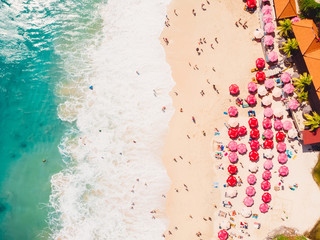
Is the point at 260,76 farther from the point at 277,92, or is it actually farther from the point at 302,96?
the point at 302,96

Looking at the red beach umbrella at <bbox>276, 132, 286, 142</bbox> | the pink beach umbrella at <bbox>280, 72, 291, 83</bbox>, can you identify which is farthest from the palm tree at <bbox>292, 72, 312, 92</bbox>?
the red beach umbrella at <bbox>276, 132, 286, 142</bbox>

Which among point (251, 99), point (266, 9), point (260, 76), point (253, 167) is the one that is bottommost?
point (253, 167)

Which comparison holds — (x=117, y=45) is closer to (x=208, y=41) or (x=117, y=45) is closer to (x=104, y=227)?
(x=208, y=41)

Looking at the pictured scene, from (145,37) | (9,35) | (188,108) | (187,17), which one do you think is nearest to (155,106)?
(188,108)

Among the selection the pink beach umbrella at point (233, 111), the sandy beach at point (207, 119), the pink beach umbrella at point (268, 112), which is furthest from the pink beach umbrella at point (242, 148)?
the pink beach umbrella at point (268, 112)

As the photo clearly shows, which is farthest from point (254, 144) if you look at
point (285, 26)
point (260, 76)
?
point (285, 26)

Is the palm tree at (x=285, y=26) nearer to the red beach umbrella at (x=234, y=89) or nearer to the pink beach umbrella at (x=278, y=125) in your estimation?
the red beach umbrella at (x=234, y=89)

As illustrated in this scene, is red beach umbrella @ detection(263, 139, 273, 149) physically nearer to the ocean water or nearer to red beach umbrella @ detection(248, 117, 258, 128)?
red beach umbrella @ detection(248, 117, 258, 128)

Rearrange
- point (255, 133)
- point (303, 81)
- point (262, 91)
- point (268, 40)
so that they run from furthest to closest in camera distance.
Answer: point (262, 91)
point (255, 133)
point (268, 40)
point (303, 81)
